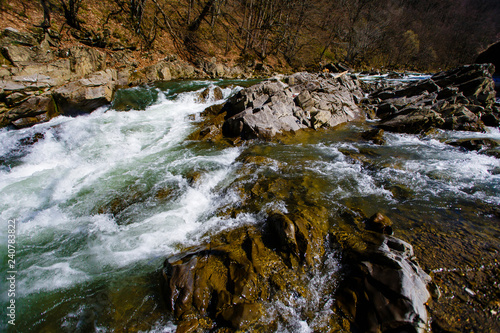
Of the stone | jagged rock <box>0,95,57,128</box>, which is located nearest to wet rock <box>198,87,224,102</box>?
jagged rock <box>0,95,57,128</box>

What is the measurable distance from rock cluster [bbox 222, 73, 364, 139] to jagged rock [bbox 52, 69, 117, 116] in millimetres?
5656

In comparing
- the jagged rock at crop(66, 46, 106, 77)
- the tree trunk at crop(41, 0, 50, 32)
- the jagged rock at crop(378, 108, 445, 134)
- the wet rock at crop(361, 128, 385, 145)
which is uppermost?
the tree trunk at crop(41, 0, 50, 32)

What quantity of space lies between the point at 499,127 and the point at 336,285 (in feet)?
46.3

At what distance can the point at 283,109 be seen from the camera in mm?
9852

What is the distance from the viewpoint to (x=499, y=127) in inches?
411

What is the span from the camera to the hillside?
1363 cm

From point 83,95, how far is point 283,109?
8.87 meters

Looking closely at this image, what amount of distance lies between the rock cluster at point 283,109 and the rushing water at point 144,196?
99 centimetres

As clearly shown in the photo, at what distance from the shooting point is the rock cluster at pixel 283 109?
8648 mm

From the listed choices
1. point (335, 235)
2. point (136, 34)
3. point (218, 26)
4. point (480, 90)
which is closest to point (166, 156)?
point (335, 235)

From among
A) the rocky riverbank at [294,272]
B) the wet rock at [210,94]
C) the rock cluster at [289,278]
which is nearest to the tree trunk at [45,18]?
the wet rock at [210,94]

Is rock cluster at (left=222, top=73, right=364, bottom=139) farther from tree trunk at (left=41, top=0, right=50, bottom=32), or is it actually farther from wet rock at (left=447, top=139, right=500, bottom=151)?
tree trunk at (left=41, top=0, right=50, bottom=32)

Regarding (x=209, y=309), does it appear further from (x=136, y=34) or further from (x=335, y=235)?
(x=136, y=34)

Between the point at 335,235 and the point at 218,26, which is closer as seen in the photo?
the point at 335,235
